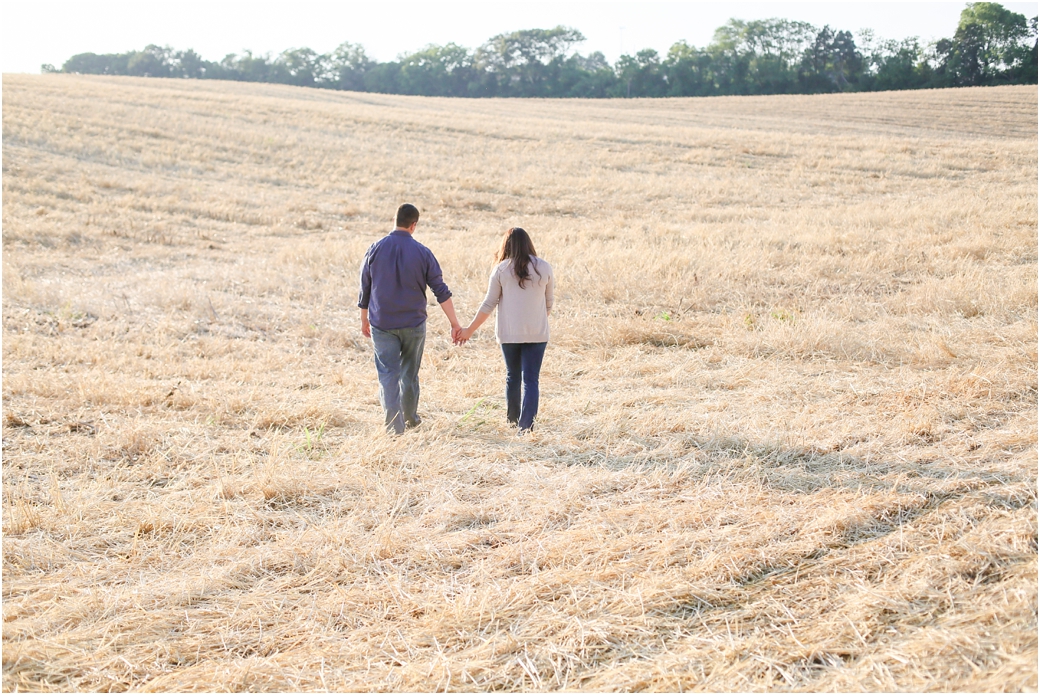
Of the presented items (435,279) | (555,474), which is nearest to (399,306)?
(435,279)

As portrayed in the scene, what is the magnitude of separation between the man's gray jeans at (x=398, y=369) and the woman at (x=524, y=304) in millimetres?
574

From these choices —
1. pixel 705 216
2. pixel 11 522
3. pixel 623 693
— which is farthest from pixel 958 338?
pixel 705 216

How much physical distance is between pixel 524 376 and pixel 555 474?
106cm

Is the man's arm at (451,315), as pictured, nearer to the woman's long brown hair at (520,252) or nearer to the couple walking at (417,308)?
the couple walking at (417,308)

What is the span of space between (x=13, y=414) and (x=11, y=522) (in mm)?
1865

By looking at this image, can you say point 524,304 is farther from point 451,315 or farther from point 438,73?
point 438,73

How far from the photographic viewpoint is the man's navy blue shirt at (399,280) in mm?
5469

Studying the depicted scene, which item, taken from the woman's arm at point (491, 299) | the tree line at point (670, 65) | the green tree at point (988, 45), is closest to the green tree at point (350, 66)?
the tree line at point (670, 65)

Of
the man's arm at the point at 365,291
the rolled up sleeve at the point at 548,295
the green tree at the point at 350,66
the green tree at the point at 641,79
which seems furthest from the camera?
the green tree at the point at 350,66

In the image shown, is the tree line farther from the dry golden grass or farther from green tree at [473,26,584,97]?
the dry golden grass

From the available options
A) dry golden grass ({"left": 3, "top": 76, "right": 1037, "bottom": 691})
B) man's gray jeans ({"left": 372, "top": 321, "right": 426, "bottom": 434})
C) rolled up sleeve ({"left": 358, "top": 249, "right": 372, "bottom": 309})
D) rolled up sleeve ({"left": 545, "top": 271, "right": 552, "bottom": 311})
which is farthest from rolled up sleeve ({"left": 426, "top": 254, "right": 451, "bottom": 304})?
dry golden grass ({"left": 3, "top": 76, "right": 1037, "bottom": 691})

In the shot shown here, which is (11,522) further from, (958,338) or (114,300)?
(958,338)

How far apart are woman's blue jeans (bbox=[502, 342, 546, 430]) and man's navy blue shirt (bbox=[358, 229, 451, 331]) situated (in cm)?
68

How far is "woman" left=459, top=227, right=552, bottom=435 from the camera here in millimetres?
5543
